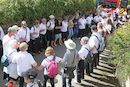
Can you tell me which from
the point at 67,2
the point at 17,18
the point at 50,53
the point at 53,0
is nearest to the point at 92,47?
the point at 50,53

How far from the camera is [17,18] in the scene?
1435 cm

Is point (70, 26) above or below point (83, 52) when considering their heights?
above

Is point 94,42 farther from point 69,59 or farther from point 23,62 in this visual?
point 23,62

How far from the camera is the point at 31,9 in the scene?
15.4 meters

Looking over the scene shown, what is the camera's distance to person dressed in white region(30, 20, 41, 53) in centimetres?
1390

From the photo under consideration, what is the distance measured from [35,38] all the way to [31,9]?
1.78 m

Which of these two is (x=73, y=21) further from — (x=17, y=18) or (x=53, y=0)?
(x=17, y=18)

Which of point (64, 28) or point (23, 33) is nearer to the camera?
point (23, 33)

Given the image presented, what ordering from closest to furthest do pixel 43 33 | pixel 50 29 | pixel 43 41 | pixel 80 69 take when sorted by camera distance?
1. pixel 80 69
2. pixel 43 33
3. pixel 43 41
4. pixel 50 29

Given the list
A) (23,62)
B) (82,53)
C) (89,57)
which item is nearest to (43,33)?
(89,57)

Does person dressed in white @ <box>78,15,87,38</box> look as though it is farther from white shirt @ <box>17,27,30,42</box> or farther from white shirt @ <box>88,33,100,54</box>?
white shirt @ <box>88,33,100,54</box>

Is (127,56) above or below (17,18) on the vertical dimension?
below

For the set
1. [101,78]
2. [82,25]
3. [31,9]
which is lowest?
[101,78]

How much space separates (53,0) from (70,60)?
322 inches
